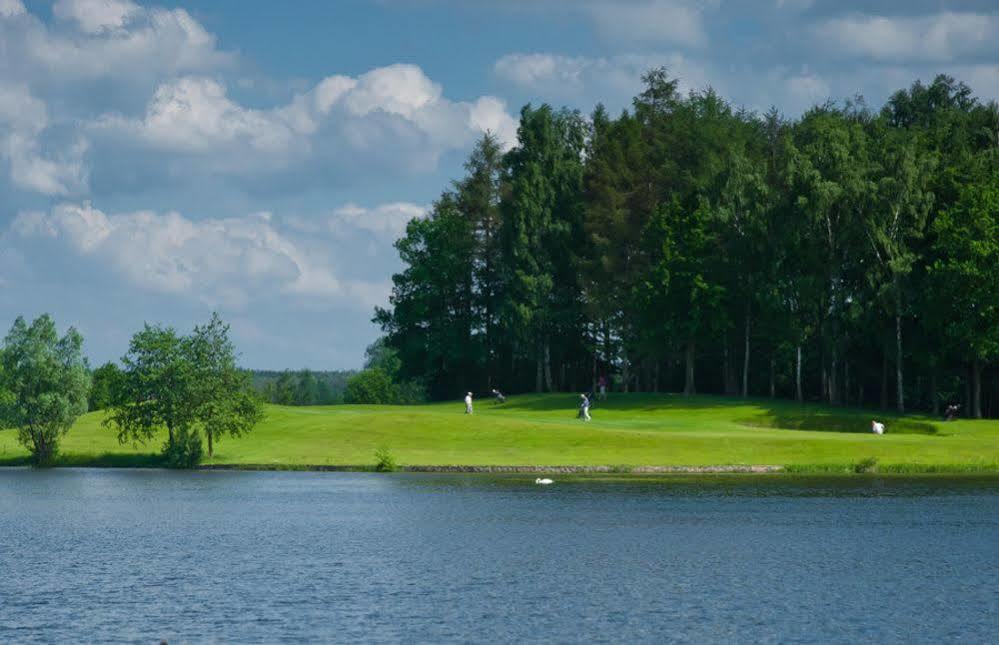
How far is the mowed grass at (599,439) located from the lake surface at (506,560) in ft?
20.6

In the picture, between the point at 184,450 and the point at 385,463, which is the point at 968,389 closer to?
the point at 385,463

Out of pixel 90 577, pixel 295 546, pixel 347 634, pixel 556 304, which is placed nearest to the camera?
pixel 347 634

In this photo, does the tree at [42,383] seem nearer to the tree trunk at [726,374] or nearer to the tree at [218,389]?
the tree at [218,389]

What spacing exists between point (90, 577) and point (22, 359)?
57.0 m

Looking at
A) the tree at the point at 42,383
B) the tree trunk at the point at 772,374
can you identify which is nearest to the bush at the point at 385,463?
the tree at the point at 42,383

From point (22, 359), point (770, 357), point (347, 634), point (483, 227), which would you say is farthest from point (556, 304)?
point (347, 634)

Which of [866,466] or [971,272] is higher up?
[971,272]

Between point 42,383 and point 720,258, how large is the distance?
56.2 m

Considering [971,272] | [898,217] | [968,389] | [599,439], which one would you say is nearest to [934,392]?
[968,389]

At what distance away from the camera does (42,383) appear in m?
98.1

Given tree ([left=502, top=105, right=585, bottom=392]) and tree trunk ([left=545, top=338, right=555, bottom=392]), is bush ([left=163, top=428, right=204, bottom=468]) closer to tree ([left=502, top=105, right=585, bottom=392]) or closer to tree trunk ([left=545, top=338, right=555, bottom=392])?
tree ([left=502, top=105, right=585, bottom=392])

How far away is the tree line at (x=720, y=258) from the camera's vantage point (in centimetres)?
10625

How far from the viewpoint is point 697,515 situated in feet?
212

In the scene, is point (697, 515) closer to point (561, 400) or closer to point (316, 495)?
point (316, 495)
